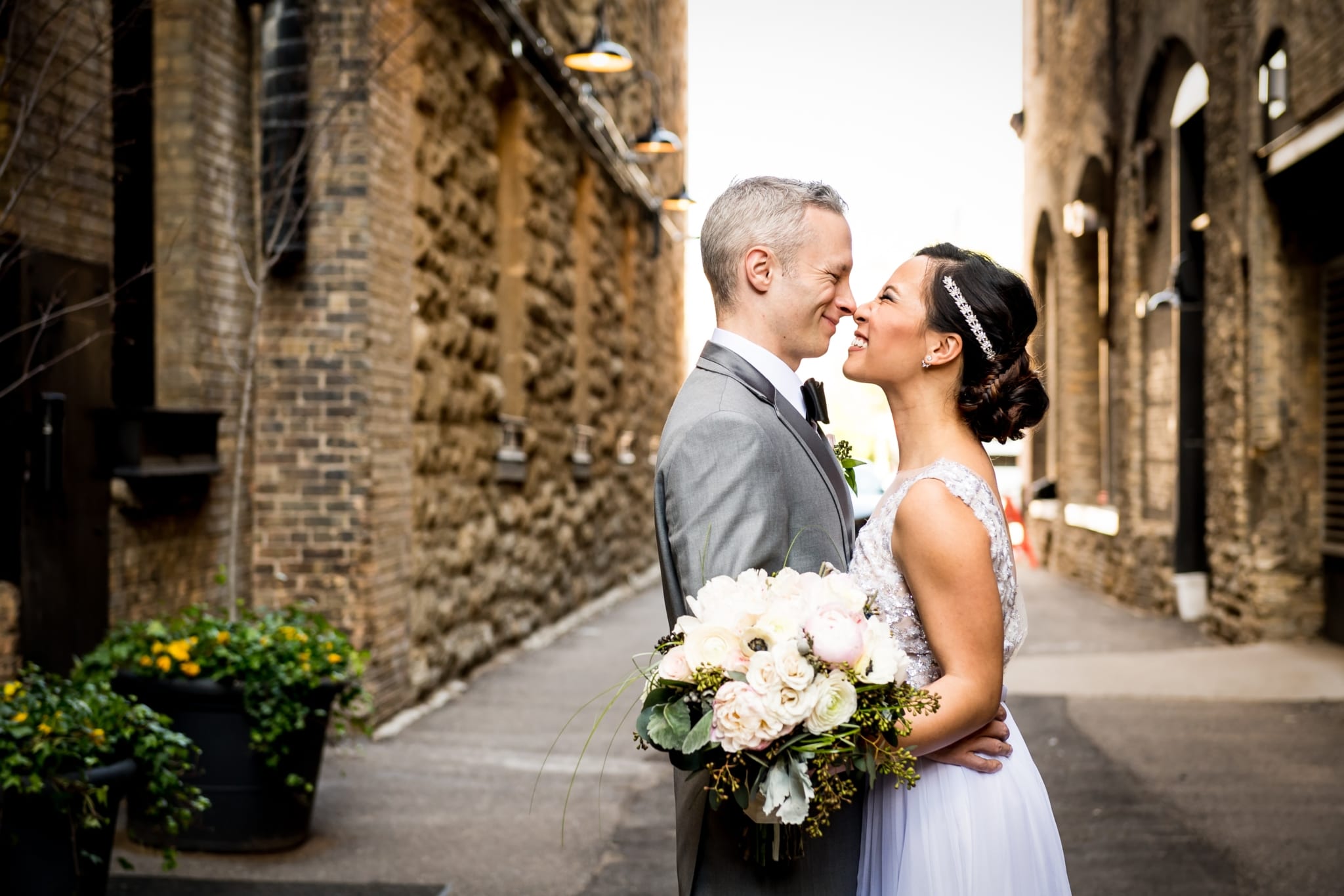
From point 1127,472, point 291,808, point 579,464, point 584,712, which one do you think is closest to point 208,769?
point 291,808

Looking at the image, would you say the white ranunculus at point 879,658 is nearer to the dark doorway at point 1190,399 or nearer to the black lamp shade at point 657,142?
the black lamp shade at point 657,142

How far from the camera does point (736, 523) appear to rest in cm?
243

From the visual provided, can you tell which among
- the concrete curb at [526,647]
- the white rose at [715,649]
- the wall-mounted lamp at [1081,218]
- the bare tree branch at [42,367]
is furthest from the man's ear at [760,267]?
the wall-mounted lamp at [1081,218]

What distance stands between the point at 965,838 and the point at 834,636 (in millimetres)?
736

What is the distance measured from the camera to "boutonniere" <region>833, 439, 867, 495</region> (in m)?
3.19

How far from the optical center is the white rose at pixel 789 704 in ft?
6.92

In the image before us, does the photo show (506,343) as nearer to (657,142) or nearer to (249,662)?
(657,142)

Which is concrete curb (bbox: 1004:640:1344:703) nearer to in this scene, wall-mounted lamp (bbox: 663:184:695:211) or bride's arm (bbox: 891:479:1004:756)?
bride's arm (bbox: 891:479:1004:756)

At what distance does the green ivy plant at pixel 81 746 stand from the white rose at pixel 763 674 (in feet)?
9.21

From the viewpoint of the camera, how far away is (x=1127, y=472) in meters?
16.5

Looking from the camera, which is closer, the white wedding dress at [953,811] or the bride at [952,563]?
the bride at [952,563]

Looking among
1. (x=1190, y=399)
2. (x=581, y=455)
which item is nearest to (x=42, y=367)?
(x=581, y=455)

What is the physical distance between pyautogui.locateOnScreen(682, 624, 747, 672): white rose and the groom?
0.21m

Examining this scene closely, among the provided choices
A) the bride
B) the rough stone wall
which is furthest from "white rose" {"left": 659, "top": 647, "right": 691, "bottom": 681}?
the rough stone wall
